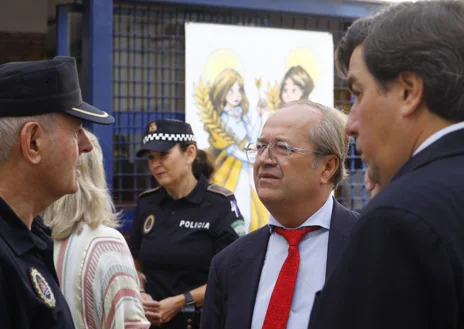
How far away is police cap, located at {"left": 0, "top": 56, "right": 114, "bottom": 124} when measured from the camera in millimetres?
1918

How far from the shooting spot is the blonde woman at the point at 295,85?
514 cm

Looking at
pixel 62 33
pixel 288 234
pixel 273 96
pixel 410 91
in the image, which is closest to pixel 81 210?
pixel 288 234

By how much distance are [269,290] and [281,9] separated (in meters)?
3.29

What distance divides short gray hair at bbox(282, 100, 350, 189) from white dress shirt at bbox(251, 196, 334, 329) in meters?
0.19

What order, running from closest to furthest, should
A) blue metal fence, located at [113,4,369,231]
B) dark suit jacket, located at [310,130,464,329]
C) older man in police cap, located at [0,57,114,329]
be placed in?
dark suit jacket, located at [310,130,464,329]
older man in police cap, located at [0,57,114,329]
blue metal fence, located at [113,4,369,231]

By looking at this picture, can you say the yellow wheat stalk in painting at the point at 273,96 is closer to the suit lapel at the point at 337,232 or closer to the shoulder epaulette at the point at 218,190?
the shoulder epaulette at the point at 218,190

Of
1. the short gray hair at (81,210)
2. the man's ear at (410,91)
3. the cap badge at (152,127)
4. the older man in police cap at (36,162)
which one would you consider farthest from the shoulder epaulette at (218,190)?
the man's ear at (410,91)

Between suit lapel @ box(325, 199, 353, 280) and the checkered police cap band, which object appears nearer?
suit lapel @ box(325, 199, 353, 280)

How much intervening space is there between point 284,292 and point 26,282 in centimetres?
91

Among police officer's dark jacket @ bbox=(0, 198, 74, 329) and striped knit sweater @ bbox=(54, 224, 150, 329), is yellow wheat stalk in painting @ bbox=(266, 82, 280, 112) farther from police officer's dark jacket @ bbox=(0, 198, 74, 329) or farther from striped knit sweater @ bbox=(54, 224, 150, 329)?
police officer's dark jacket @ bbox=(0, 198, 74, 329)

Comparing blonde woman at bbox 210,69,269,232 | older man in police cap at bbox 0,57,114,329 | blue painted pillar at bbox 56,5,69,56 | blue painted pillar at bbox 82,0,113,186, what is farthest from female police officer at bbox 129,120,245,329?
older man in police cap at bbox 0,57,114,329

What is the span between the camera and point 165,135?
4.41 metres

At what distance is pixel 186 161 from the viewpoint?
4.40 meters

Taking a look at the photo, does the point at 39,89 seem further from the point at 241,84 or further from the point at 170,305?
the point at 241,84
